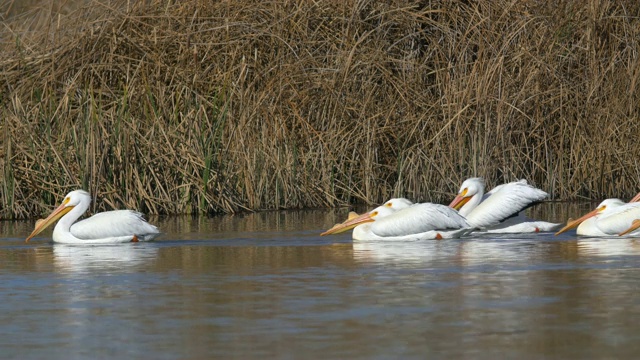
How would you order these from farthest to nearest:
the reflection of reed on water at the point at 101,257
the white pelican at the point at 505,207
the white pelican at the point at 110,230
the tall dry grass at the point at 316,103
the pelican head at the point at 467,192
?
the tall dry grass at the point at 316,103 < the pelican head at the point at 467,192 < the white pelican at the point at 505,207 < the white pelican at the point at 110,230 < the reflection of reed on water at the point at 101,257

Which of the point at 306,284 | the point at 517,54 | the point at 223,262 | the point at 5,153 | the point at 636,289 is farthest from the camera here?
the point at 517,54

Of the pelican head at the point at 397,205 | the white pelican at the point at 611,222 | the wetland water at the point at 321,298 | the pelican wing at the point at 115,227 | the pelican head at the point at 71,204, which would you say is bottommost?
the wetland water at the point at 321,298

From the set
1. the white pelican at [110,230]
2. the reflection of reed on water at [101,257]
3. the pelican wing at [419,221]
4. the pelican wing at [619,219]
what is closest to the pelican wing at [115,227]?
the white pelican at [110,230]

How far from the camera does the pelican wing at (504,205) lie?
1269cm

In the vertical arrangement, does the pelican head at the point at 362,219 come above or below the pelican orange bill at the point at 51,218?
below

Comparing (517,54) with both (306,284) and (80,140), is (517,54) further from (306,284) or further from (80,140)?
(306,284)

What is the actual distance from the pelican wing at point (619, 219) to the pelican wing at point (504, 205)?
102 cm

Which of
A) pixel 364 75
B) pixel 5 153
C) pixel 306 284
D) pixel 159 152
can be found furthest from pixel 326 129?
pixel 306 284

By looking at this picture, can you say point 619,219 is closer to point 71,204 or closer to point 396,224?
point 396,224

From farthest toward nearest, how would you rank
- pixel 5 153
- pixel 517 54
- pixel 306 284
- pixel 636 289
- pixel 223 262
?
pixel 517 54 < pixel 5 153 < pixel 223 262 < pixel 306 284 < pixel 636 289

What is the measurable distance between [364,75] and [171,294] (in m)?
8.31

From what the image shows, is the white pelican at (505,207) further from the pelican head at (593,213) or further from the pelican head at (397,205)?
the pelican head at (397,205)

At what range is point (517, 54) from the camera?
1593 cm

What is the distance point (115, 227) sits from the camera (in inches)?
463
